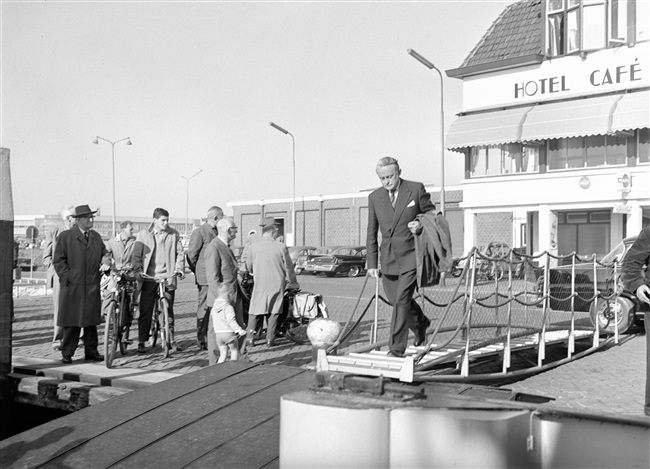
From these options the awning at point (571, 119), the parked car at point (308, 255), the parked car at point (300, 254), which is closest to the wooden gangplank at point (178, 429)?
the awning at point (571, 119)

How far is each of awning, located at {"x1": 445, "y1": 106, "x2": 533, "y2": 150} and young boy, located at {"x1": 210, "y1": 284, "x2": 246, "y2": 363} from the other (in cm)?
2426

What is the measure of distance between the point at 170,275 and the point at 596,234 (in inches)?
981

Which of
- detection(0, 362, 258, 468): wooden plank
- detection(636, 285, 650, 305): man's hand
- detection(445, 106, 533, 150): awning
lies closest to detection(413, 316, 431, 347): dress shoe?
detection(636, 285, 650, 305): man's hand

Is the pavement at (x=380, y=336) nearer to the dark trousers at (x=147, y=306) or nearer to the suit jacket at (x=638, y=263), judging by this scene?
the dark trousers at (x=147, y=306)

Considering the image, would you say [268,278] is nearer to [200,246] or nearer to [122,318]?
[200,246]

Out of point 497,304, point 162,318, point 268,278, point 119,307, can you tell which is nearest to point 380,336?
point 268,278

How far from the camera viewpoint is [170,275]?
976 cm

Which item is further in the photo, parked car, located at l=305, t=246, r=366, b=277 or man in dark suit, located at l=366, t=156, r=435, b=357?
parked car, located at l=305, t=246, r=366, b=277

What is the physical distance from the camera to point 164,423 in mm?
4055

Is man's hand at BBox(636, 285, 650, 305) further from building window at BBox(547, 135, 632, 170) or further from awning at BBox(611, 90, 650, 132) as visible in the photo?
building window at BBox(547, 135, 632, 170)

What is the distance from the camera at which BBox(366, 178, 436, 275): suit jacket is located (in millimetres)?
6883

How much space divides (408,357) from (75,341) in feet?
18.1

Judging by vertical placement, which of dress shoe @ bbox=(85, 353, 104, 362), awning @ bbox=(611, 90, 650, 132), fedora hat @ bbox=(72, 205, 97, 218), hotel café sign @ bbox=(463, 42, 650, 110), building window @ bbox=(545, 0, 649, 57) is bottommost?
dress shoe @ bbox=(85, 353, 104, 362)

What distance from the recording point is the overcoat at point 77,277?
837 centimetres
